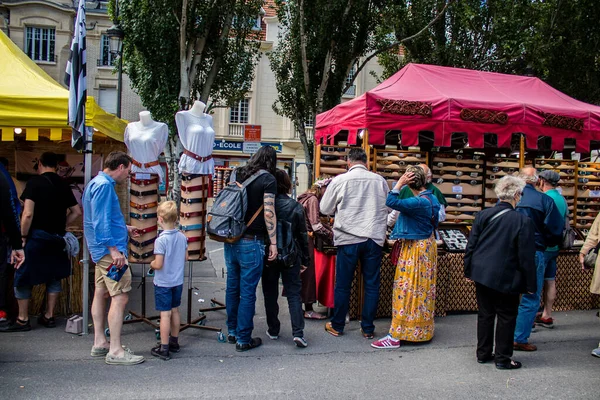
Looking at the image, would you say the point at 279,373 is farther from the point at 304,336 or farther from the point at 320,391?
the point at 304,336

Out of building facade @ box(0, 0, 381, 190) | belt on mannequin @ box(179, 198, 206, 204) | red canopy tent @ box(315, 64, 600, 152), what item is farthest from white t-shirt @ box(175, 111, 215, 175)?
building facade @ box(0, 0, 381, 190)

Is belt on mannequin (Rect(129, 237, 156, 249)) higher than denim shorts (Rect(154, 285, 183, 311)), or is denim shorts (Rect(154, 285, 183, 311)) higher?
belt on mannequin (Rect(129, 237, 156, 249))

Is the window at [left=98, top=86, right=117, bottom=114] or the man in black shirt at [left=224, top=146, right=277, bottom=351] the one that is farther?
the window at [left=98, top=86, right=117, bottom=114]

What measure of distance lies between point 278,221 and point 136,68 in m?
14.1

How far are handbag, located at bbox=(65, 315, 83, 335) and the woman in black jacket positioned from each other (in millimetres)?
1958

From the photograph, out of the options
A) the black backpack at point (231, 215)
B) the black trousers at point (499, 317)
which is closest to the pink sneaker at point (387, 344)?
the black trousers at point (499, 317)

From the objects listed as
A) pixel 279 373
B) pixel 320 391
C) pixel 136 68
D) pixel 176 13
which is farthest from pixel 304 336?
pixel 136 68

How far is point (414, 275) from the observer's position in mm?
5246

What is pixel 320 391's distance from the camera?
414 cm

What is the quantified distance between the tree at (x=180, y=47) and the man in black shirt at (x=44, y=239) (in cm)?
813

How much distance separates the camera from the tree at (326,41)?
49.1 ft

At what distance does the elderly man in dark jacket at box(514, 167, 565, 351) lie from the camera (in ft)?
17.2

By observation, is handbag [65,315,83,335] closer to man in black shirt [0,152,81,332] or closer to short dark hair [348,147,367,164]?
man in black shirt [0,152,81,332]

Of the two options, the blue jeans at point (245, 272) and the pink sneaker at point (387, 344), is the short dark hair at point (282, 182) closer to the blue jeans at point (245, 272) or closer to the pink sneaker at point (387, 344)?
the blue jeans at point (245, 272)
